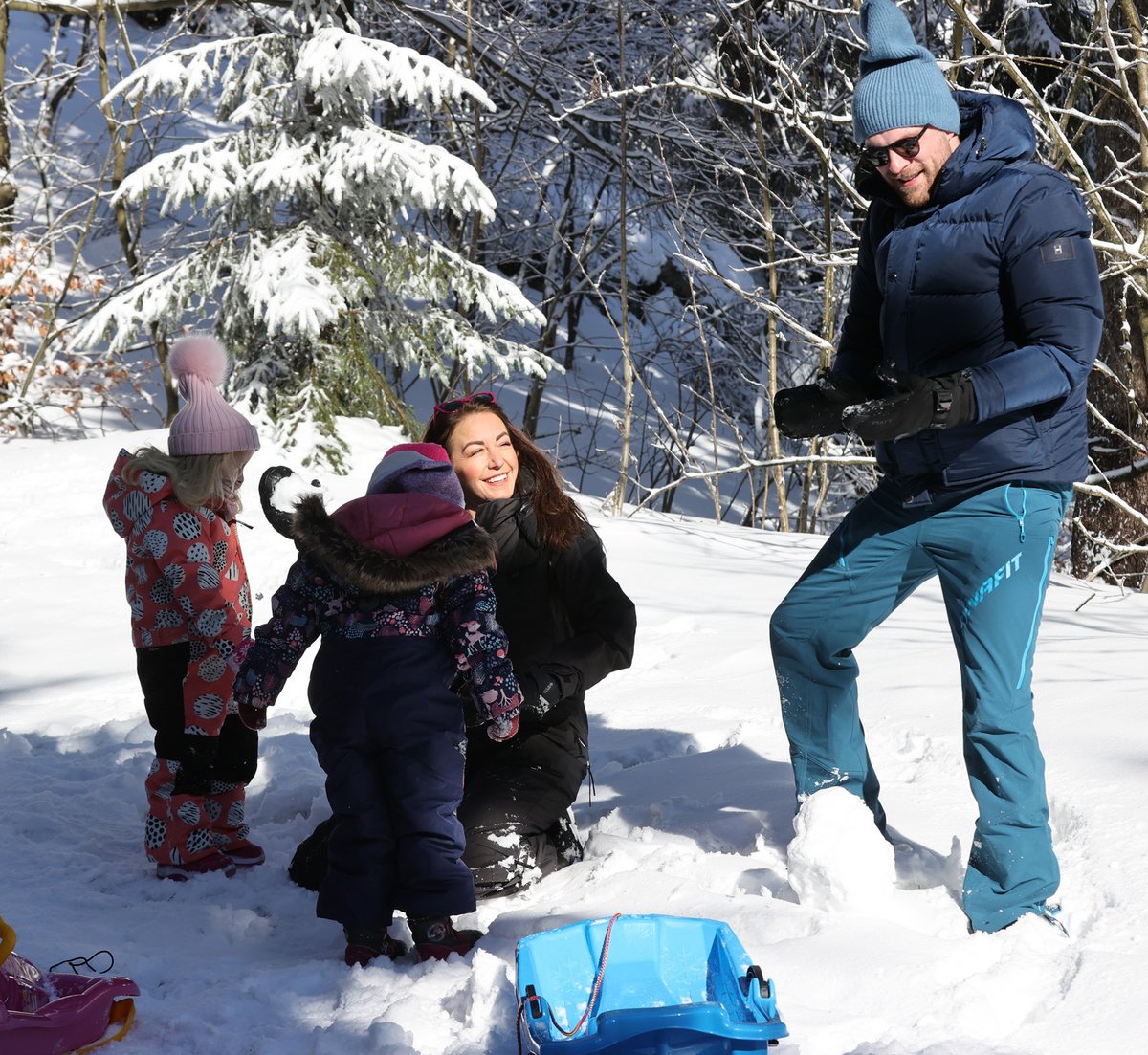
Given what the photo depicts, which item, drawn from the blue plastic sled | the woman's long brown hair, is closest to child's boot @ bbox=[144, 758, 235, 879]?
the woman's long brown hair

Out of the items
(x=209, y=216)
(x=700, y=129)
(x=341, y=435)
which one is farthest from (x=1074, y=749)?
(x=700, y=129)

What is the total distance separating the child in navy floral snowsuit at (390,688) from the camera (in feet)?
9.71

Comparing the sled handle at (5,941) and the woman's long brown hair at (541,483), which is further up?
the woman's long brown hair at (541,483)

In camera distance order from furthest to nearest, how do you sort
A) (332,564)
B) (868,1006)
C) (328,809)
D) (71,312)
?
(71,312)
(328,809)
(332,564)
(868,1006)

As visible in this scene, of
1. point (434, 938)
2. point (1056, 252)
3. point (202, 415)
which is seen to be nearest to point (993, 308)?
point (1056, 252)

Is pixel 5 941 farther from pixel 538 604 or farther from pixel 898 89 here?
pixel 898 89

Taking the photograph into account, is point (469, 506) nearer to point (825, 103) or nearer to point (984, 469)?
point (984, 469)

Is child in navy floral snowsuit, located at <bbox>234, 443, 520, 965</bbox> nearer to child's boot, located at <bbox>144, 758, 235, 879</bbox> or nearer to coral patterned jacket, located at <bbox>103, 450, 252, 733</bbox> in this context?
coral patterned jacket, located at <bbox>103, 450, 252, 733</bbox>

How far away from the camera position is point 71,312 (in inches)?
708

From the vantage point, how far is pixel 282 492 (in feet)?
10.8

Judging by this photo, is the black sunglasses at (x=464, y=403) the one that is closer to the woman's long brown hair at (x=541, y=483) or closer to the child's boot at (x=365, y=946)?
the woman's long brown hair at (x=541, y=483)

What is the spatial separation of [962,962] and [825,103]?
10.7 meters

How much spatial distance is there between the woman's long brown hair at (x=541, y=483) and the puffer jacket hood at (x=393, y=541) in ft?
1.96

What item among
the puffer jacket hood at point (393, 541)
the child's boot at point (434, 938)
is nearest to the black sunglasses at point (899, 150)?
the puffer jacket hood at point (393, 541)
